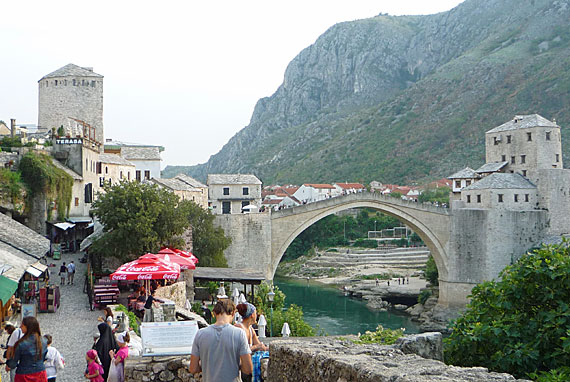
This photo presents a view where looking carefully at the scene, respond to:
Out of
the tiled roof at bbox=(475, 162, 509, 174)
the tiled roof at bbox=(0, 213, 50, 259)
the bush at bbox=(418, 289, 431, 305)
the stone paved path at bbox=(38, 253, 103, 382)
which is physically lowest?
the bush at bbox=(418, 289, 431, 305)

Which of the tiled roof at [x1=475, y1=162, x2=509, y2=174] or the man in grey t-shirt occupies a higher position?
the tiled roof at [x1=475, y1=162, x2=509, y2=174]

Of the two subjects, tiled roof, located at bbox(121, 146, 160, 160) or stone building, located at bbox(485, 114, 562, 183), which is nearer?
stone building, located at bbox(485, 114, 562, 183)

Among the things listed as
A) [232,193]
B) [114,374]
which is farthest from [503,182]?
[114,374]

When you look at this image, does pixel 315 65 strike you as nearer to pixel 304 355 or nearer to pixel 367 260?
pixel 367 260

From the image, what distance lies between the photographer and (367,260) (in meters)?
61.3

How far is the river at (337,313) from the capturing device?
118 ft

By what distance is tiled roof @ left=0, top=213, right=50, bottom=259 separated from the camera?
568 inches

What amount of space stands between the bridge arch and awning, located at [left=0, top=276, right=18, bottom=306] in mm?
24679

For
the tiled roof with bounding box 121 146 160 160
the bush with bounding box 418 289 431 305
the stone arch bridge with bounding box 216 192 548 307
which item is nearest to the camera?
the stone arch bridge with bounding box 216 192 548 307

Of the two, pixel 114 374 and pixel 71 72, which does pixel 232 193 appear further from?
pixel 114 374

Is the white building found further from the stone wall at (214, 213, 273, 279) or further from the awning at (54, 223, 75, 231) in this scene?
the awning at (54, 223, 75, 231)

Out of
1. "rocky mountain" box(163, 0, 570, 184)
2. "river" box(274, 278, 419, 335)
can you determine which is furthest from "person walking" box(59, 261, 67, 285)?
"rocky mountain" box(163, 0, 570, 184)

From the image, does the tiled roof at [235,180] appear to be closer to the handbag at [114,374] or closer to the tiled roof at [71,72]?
the tiled roof at [71,72]

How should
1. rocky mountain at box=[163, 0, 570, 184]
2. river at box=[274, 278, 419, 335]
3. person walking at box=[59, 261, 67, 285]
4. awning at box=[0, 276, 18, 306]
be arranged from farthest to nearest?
rocky mountain at box=[163, 0, 570, 184] < river at box=[274, 278, 419, 335] < person walking at box=[59, 261, 67, 285] < awning at box=[0, 276, 18, 306]
